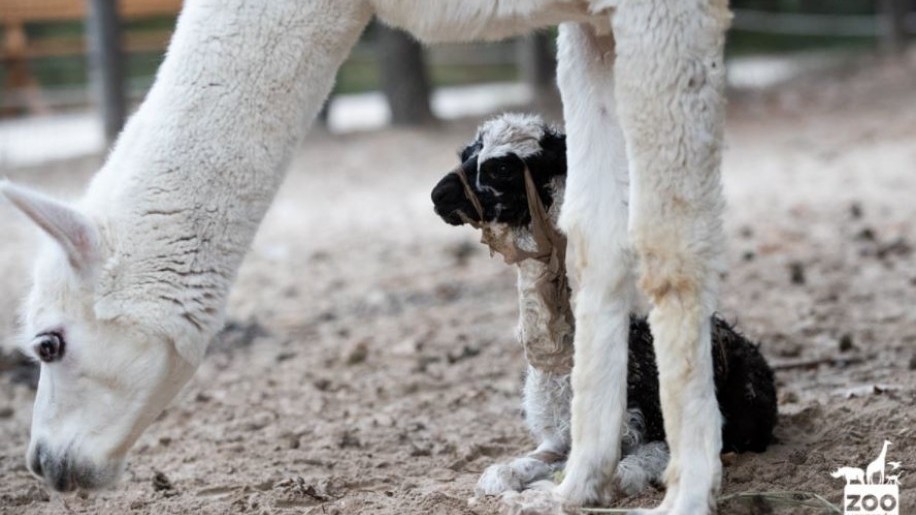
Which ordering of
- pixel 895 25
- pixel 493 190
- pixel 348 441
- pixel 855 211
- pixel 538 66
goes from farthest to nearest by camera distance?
pixel 895 25, pixel 538 66, pixel 855 211, pixel 348 441, pixel 493 190

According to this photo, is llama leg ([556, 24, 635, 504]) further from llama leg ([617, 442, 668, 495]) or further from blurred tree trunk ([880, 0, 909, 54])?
blurred tree trunk ([880, 0, 909, 54])

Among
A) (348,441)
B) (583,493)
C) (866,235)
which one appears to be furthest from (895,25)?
(583,493)

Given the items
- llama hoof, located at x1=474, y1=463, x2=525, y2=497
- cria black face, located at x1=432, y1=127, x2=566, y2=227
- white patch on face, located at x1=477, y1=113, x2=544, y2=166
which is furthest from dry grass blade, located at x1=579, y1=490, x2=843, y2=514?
white patch on face, located at x1=477, y1=113, x2=544, y2=166

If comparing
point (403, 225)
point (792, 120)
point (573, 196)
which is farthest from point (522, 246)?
point (792, 120)

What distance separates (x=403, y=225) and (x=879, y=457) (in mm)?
8152

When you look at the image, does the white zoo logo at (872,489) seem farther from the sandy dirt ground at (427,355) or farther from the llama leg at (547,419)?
the llama leg at (547,419)

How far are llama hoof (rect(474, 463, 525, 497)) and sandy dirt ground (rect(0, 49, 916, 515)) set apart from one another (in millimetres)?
89

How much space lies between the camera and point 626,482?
456cm

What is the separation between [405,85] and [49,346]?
14.2 meters

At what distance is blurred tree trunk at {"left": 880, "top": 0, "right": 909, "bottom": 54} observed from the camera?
73.8 feet

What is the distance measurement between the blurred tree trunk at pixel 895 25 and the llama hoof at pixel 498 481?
64.3ft

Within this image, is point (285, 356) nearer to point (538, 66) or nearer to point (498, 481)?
point (498, 481)

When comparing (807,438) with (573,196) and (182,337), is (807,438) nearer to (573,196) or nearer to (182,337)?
Answer: (573,196)

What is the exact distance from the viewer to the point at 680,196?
3.90m
